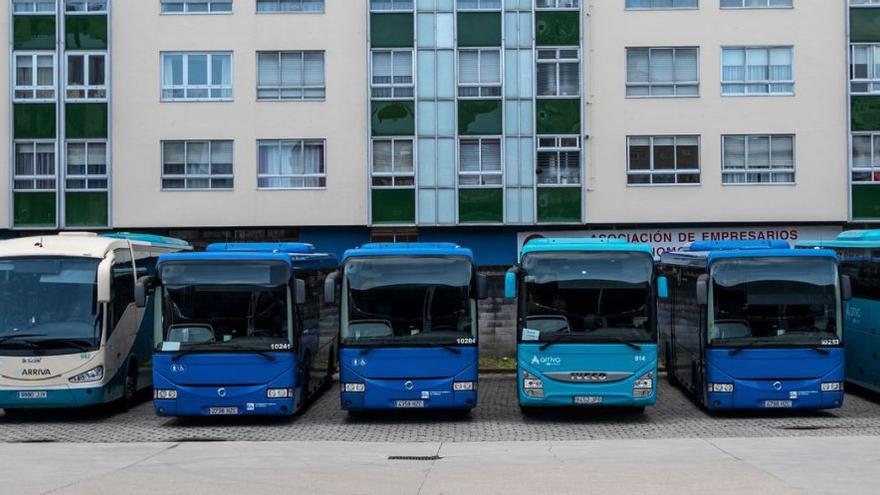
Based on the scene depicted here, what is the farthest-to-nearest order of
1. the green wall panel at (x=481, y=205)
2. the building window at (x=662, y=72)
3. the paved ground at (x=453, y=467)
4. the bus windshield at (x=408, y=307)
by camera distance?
1. the building window at (x=662, y=72)
2. the green wall panel at (x=481, y=205)
3. the bus windshield at (x=408, y=307)
4. the paved ground at (x=453, y=467)

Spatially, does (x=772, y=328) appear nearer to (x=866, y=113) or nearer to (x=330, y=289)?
(x=330, y=289)

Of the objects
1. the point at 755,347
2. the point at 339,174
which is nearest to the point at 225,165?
the point at 339,174

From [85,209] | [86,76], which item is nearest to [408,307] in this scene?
[85,209]

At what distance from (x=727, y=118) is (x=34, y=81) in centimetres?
2083

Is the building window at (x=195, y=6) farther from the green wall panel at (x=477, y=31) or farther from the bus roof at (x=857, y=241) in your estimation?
the bus roof at (x=857, y=241)

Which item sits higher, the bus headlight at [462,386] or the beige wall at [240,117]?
the beige wall at [240,117]

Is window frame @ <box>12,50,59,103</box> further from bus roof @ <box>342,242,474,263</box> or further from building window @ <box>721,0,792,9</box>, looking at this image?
building window @ <box>721,0,792,9</box>

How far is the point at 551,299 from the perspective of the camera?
63.8 ft

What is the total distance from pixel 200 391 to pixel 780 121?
23.0 metres

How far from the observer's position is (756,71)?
36.6 meters

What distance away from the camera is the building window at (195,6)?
1453 inches

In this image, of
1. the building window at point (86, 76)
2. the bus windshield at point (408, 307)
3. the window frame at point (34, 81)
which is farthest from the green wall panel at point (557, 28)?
the bus windshield at point (408, 307)

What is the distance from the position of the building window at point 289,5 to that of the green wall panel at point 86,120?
5.62 metres

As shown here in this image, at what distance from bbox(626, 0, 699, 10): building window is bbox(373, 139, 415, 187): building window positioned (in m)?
7.89
